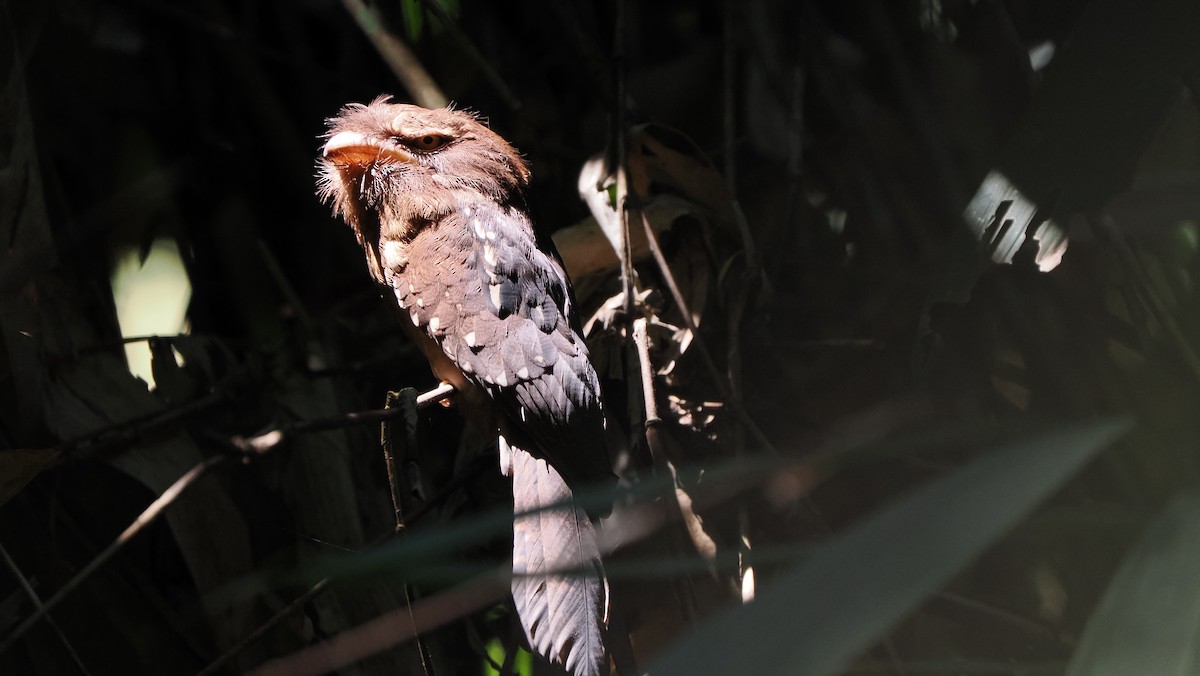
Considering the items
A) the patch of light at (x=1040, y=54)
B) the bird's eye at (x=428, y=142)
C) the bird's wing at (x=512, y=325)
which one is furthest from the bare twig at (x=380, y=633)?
the patch of light at (x=1040, y=54)

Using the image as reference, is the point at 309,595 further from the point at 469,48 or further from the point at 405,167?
the point at 469,48

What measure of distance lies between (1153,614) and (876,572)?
0.93 feet

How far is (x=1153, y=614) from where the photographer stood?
31.1 inches

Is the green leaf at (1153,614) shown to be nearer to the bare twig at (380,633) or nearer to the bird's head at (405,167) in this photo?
the bare twig at (380,633)

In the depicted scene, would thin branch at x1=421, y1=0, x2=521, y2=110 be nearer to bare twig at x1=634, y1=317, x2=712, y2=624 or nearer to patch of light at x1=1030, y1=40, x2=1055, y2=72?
bare twig at x1=634, y1=317, x2=712, y2=624

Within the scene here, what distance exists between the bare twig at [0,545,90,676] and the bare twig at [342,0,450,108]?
1.52 meters

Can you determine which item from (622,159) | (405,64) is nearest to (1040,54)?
(622,159)

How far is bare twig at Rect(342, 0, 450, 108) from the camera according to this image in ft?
8.04

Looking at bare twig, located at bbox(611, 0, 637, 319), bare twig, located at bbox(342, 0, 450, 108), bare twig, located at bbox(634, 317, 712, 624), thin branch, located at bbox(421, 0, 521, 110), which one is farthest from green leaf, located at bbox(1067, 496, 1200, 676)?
bare twig, located at bbox(342, 0, 450, 108)

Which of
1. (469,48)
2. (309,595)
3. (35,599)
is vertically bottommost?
(309,595)

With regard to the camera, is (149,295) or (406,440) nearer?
(406,440)

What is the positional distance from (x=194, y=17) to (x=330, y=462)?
1564 mm

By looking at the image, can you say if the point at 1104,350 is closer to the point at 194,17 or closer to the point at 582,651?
the point at 582,651

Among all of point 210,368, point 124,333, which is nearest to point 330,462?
point 210,368
